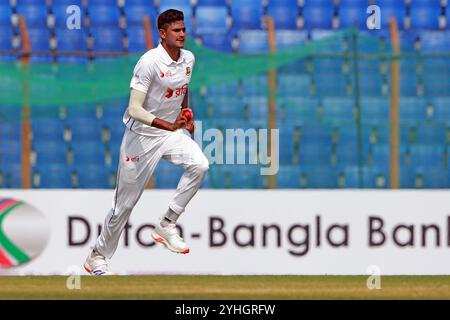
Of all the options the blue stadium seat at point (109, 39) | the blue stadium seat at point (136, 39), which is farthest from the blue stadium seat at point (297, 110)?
the blue stadium seat at point (109, 39)

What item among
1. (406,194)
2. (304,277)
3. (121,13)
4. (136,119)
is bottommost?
(304,277)

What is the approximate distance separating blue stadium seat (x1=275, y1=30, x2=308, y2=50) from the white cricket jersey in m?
3.01

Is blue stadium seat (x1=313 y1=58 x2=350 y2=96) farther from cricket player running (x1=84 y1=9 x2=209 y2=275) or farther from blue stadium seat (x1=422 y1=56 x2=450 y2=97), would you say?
cricket player running (x1=84 y1=9 x2=209 y2=275)

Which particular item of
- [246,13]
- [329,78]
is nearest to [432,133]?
[329,78]

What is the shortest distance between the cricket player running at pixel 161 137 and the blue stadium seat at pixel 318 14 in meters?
5.18

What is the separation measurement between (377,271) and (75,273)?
8.88ft

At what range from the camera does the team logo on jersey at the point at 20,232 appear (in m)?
11.3

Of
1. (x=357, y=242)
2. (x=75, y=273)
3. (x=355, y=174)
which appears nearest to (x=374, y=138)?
(x=355, y=174)

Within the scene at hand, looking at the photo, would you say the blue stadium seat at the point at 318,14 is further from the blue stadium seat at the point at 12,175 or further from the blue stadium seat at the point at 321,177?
the blue stadium seat at the point at 12,175

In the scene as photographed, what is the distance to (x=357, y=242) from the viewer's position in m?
11.4

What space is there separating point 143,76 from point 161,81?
0.14 m

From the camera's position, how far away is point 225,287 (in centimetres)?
1031

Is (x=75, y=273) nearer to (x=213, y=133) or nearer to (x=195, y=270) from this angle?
(x=195, y=270)
